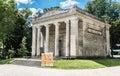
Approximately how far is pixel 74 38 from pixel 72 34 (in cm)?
76

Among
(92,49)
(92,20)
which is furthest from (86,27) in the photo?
(92,49)

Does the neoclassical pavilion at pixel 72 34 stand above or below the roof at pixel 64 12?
below

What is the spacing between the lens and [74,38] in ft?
83.2

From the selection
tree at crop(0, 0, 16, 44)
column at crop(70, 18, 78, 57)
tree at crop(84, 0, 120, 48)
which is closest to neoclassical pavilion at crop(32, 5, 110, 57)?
column at crop(70, 18, 78, 57)

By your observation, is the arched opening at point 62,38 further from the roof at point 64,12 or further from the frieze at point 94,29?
the frieze at point 94,29

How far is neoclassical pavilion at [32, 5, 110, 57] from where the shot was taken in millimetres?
25812

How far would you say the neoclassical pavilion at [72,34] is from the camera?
2581cm

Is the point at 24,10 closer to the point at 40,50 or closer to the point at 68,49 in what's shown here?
the point at 40,50

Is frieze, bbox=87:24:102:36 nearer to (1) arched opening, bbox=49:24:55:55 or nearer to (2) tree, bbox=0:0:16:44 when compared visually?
(1) arched opening, bbox=49:24:55:55

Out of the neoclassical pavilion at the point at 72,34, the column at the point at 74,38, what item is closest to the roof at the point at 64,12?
the neoclassical pavilion at the point at 72,34

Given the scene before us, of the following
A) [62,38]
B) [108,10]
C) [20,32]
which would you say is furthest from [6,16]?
[108,10]

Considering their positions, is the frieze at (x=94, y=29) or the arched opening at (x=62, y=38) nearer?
the frieze at (x=94, y=29)

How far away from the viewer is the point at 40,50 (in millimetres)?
32562

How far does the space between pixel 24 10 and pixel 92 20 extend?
25.5 m
